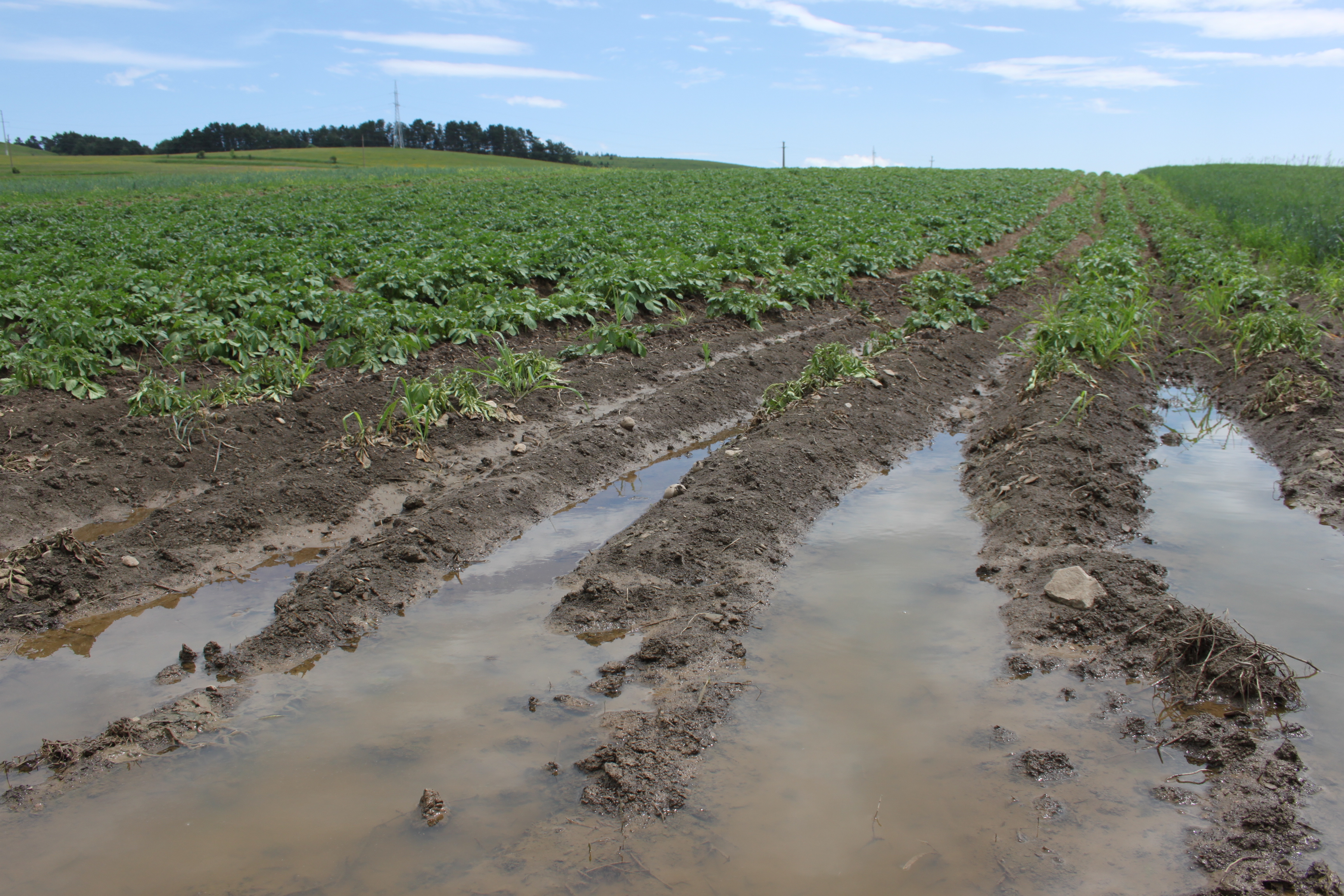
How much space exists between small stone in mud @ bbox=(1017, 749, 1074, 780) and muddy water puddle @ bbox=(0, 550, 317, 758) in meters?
3.36

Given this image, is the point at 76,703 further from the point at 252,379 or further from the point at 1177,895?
the point at 252,379

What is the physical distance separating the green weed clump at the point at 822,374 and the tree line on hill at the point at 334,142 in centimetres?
8147

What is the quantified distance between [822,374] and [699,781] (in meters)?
5.47

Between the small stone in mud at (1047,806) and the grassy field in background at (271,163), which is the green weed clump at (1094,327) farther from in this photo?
the grassy field in background at (271,163)

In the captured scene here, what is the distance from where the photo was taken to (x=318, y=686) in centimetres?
324

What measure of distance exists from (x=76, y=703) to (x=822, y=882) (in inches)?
123

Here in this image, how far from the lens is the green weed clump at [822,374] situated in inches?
289

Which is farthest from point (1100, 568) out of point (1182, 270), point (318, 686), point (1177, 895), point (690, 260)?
point (1182, 270)

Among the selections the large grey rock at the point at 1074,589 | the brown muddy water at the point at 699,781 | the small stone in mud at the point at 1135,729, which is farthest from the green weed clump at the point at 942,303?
the small stone in mud at the point at 1135,729

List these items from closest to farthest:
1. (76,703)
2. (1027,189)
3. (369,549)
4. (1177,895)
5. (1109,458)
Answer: (1177,895)
(76,703)
(369,549)
(1109,458)
(1027,189)

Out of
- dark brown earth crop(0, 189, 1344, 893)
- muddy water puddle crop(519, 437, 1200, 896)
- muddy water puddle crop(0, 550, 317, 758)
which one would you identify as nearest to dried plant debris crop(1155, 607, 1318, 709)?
dark brown earth crop(0, 189, 1344, 893)

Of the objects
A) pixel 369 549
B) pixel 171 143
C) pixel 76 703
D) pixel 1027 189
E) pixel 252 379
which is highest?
pixel 171 143

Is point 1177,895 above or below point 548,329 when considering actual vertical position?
below

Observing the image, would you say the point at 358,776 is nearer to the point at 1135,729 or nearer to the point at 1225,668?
the point at 1135,729
